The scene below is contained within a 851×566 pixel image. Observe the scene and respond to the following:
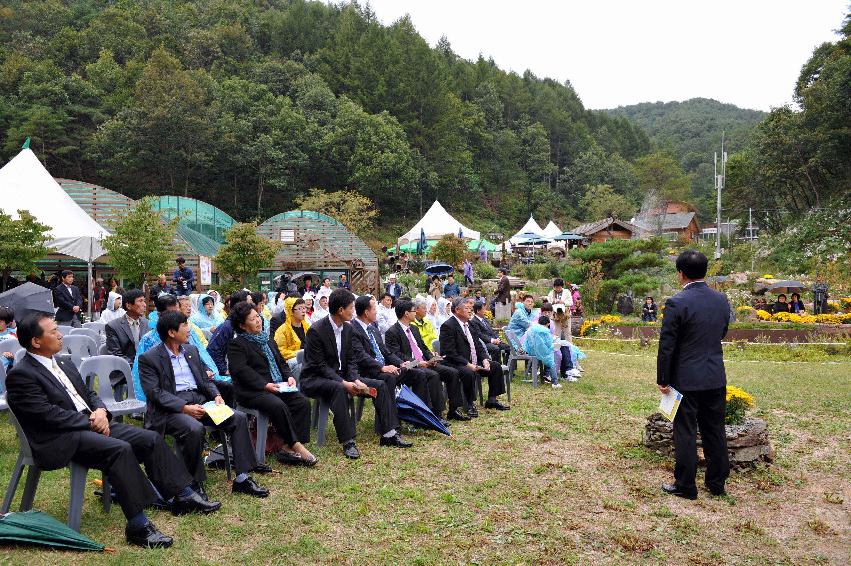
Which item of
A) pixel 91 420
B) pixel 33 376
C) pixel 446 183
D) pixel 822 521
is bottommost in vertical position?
pixel 822 521

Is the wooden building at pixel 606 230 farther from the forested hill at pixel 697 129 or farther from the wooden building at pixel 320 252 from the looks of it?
the wooden building at pixel 320 252

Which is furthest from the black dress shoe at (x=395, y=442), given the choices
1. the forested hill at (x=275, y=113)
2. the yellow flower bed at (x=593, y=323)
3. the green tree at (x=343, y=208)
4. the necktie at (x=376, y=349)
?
the forested hill at (x=275, y=113)

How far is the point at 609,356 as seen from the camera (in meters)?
13.3

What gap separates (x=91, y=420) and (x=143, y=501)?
0.59 meters

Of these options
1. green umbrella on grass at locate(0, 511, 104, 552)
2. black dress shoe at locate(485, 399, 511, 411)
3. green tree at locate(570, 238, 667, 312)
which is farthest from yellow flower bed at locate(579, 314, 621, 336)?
green umbrella on grass at locate(0, 511, 104, 552)

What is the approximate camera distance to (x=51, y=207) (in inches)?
566

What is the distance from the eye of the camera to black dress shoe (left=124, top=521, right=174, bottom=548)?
3.63 metres

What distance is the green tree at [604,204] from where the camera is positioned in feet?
201

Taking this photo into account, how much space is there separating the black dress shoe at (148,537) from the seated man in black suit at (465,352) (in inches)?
168

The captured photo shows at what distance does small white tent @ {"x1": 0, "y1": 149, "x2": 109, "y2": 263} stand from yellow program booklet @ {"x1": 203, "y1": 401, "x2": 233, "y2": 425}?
11.2 m

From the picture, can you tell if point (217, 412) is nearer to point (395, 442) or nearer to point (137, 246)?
point (395, 442)

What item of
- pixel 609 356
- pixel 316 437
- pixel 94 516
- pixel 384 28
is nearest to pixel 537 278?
pixel 609 356

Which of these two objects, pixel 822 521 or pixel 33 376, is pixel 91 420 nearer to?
pixel 33 376

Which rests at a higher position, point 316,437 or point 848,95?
point 848,95
